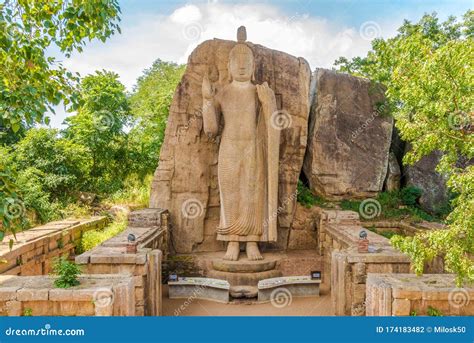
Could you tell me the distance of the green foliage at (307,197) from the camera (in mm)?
9394

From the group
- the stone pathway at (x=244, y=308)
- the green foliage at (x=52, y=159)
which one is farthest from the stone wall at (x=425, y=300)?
the green foliage at (x=52, y=159)

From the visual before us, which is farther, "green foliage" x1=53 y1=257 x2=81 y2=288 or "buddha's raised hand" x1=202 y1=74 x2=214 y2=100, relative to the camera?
"buddha's raised hand" x1=202 y1=74 x2=214 y2=100

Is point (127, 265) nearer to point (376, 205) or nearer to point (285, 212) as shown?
point (285, 212)

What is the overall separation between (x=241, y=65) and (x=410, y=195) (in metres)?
5.27

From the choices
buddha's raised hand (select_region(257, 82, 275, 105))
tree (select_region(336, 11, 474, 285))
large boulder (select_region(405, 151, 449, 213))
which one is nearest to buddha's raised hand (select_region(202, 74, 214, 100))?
buddha's raised hand (select_region(257, 82, 275, 105))

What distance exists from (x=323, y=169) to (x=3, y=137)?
10.9 m

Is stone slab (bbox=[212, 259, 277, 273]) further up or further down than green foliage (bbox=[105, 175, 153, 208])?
further down

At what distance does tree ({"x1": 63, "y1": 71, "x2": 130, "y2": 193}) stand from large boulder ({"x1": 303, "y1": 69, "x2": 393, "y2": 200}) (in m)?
5.96

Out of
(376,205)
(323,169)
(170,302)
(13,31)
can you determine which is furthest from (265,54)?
(13,31)

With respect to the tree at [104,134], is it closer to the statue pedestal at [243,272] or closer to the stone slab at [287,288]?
the statue pedestal at [243,272]

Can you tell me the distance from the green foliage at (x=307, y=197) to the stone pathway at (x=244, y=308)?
2688mm

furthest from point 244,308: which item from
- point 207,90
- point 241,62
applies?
point 241,62

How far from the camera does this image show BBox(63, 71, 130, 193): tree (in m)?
13.1

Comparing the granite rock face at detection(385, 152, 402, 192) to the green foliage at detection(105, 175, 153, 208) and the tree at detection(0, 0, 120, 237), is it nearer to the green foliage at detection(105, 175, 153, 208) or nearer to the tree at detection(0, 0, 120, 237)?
the green foliage at detection(105, 175, 153, 208)
